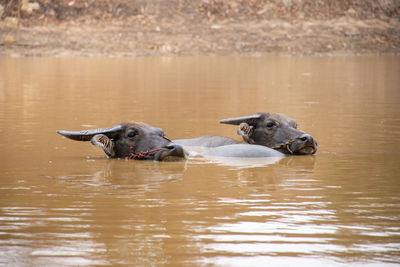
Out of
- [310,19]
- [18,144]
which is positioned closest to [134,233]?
[18,144]

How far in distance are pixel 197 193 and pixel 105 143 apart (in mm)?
2205

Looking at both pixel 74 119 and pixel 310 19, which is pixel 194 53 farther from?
pixel 74 119

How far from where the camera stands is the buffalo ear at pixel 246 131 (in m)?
9.17

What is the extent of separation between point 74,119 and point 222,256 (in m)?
8.69

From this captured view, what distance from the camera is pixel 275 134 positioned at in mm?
9156

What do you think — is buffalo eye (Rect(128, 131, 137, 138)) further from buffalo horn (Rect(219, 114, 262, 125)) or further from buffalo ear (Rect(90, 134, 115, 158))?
buffalo horn (Rect(219, 114, 262, 125))

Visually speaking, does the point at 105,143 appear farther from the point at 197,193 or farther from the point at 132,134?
the point at 197,193

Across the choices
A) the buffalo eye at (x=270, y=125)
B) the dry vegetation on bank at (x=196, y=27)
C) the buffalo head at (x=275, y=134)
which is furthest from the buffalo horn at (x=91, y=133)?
the dry vegetation on bank at (x=196, y=27)

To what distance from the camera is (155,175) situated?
25.0 feet

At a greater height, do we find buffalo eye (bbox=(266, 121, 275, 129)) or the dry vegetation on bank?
the dry vegetation on bank

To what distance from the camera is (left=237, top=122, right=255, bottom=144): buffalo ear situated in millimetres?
9170

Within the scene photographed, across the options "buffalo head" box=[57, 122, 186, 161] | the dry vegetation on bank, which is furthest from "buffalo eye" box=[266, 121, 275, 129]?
the dry vegetation on bank

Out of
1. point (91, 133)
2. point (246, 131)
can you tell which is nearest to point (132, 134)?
point (91, 133)

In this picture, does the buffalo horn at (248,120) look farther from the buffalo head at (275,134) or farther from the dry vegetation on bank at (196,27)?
the dry vegetation on bank at (196,27)
